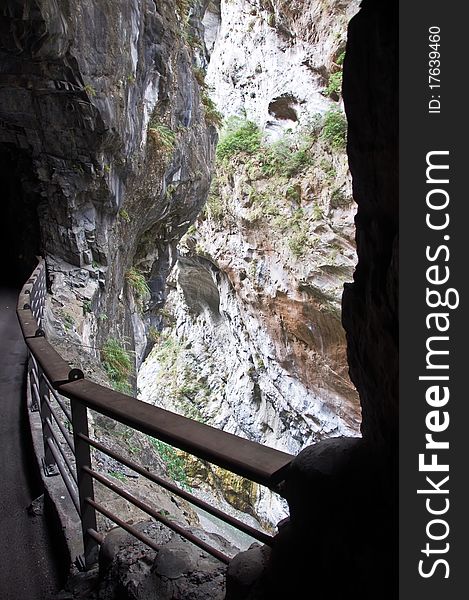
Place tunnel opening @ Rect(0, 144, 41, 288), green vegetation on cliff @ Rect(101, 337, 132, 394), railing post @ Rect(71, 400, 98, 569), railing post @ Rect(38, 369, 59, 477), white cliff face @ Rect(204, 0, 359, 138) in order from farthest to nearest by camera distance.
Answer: white cliff face @ Rect(204, 0, 359, 138) < tunnel opening @ Rect(0, 144, 41, 288) < green vegetation on cliff @ Rect(101, 337, 132, 394) < railing post @ Rect(38, 369, 59, 477) < railing post @ Rect(71, 400, 98, 569)

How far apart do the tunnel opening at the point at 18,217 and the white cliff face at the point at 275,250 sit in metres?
6.90

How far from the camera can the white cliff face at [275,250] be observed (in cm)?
1711

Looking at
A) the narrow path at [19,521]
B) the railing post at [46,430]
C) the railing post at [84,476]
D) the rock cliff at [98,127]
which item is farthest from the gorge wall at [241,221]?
the railing post at [46,430]

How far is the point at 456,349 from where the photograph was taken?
3.59ft

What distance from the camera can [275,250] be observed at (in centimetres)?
1897

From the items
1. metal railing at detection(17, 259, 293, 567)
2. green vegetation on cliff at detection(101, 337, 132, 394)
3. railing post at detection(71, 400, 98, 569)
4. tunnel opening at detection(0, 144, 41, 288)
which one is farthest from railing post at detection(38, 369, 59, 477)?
tunnel opening at detection(0, 144, 41, 288)

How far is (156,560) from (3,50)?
794 centimetres

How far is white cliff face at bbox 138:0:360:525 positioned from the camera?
56.1ft

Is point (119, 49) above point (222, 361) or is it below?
above

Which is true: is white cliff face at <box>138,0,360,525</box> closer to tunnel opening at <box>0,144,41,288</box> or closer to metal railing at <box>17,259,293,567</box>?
tunnel opening at <box>0,144,41,288</box>

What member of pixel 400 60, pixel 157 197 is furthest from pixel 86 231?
pixel 400 60

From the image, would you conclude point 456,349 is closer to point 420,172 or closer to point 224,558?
point 420,172

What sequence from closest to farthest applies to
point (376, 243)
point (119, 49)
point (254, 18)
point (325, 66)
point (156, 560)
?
point (376, 243), point (156, 560), point (119, 49), point (325, 66), point (254, 18)

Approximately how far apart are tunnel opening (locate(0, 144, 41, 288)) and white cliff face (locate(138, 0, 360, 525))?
22.6 ft
